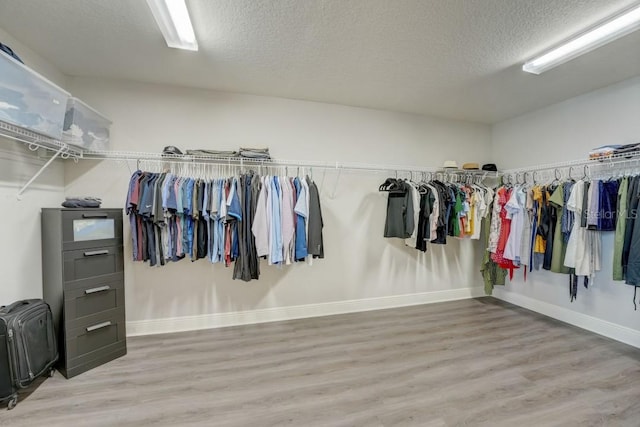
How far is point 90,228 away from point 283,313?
2.09m

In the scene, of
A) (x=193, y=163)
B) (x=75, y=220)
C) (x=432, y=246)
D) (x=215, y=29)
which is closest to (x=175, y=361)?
(x=75, y=220)

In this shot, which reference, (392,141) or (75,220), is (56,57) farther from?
(392,141)

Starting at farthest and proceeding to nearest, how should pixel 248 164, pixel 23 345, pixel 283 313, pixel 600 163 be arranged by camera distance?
pixel 283 313
pixel 248 164
pixel 600 163
pixel 23 345

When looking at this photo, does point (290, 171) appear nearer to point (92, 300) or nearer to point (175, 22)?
point (175, 22)

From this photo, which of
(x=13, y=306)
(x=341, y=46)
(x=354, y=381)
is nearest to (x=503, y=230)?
(x=354, y=381)

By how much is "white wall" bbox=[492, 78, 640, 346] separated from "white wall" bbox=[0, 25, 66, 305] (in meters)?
5.39

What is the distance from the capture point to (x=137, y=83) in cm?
282

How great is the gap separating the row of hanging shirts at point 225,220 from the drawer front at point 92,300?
332mm

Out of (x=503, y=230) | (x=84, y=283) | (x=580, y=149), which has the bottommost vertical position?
(x=84, y=283)

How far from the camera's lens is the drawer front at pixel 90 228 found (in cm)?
207

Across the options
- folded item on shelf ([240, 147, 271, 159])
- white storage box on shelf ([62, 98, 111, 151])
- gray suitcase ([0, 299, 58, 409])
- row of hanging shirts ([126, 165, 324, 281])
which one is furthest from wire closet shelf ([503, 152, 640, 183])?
gray suitcase ([0, 299, 58, 409])

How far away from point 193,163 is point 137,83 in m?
1.01

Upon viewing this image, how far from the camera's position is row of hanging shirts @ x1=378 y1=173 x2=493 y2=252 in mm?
3254

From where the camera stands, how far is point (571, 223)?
2.81m
